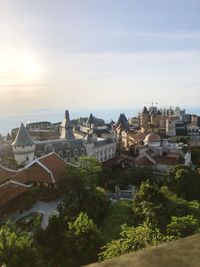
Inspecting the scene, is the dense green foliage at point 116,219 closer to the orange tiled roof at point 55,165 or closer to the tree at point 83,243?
the tree at point 83,243

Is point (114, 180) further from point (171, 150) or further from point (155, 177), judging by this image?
point (171, 150)

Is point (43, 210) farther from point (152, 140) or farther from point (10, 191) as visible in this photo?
point (152, 140)

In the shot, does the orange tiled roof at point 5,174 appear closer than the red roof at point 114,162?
Yes

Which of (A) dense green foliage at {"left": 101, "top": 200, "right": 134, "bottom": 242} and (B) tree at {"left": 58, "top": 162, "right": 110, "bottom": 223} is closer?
(A) dense green foliage at {"left": 101, "top": 200, "right": 134, "bottom": 242}

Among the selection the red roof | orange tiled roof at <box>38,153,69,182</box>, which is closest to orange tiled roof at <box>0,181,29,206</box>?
orange tiled roof at <box>38,153,69,182</box>

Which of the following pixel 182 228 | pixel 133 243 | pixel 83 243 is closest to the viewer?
pixel 133 243

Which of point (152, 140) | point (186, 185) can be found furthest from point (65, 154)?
point (186, 185)

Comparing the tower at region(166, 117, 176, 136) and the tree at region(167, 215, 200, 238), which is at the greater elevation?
the tower at region(166, 117, 176, 136)

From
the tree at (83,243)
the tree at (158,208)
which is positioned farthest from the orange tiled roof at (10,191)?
the tree at (158,208)

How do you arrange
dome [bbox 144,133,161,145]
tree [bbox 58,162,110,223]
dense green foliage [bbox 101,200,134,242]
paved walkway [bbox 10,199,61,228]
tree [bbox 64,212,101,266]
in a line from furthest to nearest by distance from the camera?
dome [bbox 144,133,161,145], paved walkway [bbox 10,199,61,228], tree [bbox 58,162,110,223], dense green foliage [bbox 101,200,134,242], tree [bbox 64,212,101,266]

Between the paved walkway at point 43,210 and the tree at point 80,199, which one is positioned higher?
the tree at point 80,199

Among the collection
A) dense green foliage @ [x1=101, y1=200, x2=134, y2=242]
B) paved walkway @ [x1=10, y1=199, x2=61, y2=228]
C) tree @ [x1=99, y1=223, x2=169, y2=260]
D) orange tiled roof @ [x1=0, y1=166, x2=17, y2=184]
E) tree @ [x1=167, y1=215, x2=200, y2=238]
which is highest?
orange tiled roof @ [x1=0, y1=166, x2=17, y2=184]

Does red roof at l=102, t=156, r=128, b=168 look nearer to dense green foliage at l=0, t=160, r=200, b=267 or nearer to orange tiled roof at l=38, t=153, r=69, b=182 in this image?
dense green foliage at l=0, t=160, r=200, b=267
